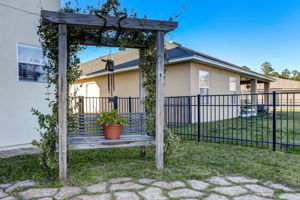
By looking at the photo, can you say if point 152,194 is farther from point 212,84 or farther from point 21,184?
point 212,84

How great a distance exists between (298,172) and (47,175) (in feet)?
11.6

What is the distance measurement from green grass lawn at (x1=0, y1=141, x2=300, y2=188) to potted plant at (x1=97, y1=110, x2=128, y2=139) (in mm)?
514

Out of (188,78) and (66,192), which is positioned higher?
(188,78)

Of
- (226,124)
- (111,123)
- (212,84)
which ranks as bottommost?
(226,124)

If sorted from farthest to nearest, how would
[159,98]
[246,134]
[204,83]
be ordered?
[204,83]
[246,134]
[159,98]

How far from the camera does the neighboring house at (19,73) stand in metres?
4.35

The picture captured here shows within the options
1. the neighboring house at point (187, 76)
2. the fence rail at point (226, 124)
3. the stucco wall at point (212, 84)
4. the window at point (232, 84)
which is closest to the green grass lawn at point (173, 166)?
the fence rail at point (226, 124)

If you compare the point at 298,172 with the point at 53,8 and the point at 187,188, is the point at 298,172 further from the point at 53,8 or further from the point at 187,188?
the point at 53,8

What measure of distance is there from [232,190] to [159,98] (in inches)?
58.8

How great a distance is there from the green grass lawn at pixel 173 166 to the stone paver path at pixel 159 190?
165 millimetres

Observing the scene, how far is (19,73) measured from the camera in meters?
4.63

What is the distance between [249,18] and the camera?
13070 millimetres

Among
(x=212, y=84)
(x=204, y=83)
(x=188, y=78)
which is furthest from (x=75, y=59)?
(x=212, y=84)

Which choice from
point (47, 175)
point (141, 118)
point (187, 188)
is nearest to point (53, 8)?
point (141, 118)
